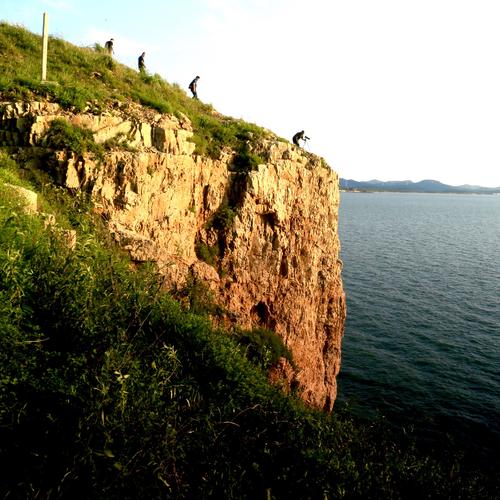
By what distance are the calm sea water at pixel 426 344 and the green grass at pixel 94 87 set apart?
1783 centimetres

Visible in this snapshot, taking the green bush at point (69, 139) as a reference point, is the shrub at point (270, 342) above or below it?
below

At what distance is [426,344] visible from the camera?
3406cm

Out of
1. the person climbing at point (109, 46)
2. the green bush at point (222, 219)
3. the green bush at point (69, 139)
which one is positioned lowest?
the green bush at point (222, 219)

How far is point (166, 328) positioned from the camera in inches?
348

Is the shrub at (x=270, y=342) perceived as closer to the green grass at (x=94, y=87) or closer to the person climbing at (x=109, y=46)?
the green grass at (x=94, y=87)

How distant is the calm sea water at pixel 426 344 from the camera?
2655 cm

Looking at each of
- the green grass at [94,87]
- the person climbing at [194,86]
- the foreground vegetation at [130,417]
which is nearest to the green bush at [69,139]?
the green grass at [94,87]

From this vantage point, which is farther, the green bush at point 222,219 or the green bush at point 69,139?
the green bush at point 222,219

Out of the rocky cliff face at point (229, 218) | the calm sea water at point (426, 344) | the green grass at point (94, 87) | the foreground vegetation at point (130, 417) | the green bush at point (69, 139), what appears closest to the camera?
the foreground vegetation at point (130, 417)

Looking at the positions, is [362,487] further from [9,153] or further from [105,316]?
[9,153]

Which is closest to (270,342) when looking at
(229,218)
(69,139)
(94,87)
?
(229,218)

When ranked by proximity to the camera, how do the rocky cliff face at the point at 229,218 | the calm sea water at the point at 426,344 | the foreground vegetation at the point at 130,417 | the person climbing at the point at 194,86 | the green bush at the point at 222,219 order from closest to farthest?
the foreground vegetation at the point at 130,417 → the rocky cliff face at the point at 229,218 → the green bush at the point at 222,219 → the person climbing at the point at 194,86 → the calm sea water at the point at 426,344

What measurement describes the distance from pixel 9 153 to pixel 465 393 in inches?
1186

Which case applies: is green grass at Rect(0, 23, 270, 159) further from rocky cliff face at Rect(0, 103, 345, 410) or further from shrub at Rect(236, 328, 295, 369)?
shrub at Rect(236, 328, 295, 369)
